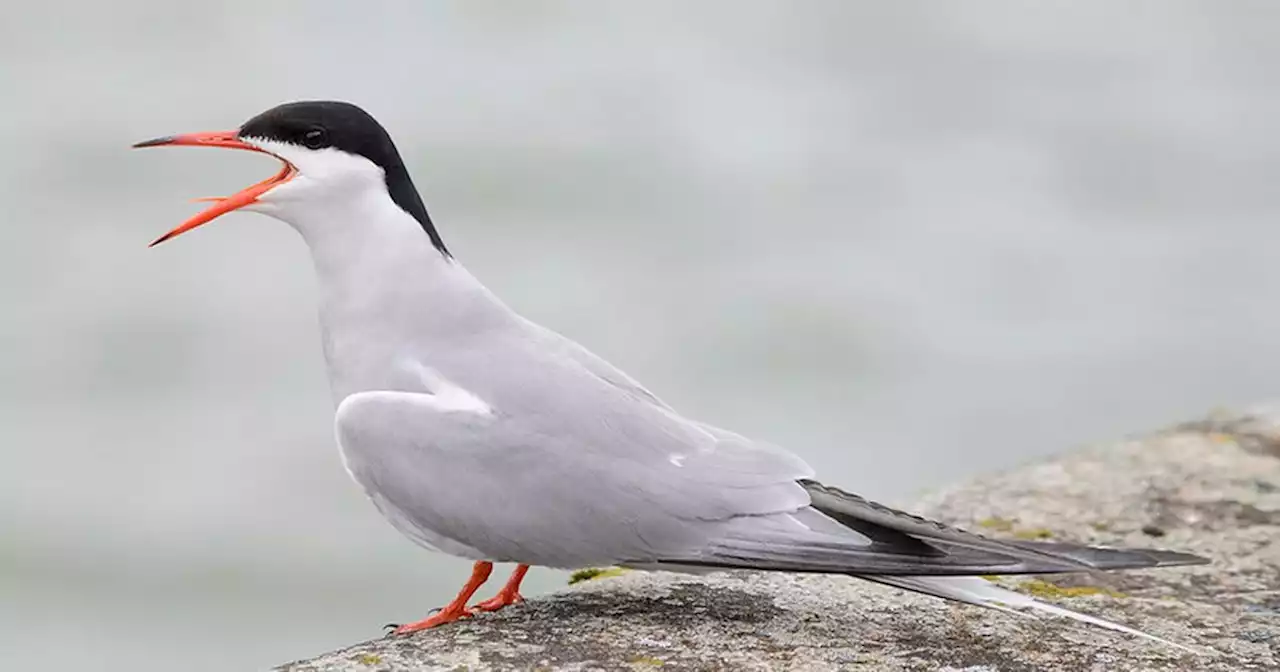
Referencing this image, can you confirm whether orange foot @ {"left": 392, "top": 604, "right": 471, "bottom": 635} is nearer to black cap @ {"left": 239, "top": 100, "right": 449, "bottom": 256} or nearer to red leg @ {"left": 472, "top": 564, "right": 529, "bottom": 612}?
red leg @ {"left": 472, "top": 564, "right": 529, "bottom": 612}

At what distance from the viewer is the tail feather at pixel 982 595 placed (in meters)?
3.66

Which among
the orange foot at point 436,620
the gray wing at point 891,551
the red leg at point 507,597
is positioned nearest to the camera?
the gray wing at point 891,551

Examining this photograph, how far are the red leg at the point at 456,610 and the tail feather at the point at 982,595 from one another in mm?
844

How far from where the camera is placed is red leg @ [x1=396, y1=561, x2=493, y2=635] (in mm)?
3844

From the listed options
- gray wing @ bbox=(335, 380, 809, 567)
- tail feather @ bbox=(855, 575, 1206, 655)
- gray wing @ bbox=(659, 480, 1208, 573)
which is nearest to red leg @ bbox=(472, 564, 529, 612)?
gray wing @ bbox=(335, 380, 809, 567)

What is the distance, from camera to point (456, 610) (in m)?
3.89

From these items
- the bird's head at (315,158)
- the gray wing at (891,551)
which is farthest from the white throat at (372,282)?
the gray wing at (891,551)

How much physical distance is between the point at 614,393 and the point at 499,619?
1.78ft

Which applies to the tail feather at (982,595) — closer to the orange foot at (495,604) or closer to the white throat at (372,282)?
the orange foot at (495,604)

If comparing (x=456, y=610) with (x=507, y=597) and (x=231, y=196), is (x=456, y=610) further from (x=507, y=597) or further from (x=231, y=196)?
(x=231, y=196)

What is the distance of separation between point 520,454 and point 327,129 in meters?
0.86

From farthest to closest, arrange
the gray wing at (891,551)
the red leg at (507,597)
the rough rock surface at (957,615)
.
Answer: the red leg at (507,597) < the rough rock surface at (957,615) < the gray wing at (891,551)

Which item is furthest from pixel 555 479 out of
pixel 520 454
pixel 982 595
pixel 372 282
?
pixel 982 595

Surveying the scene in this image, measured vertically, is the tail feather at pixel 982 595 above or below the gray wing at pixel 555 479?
below
